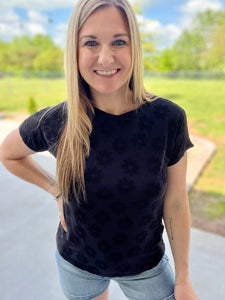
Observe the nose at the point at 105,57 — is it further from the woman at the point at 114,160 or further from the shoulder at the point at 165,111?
the shoulder at the point at 165,111

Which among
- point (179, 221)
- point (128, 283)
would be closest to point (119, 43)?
point (179, 221)

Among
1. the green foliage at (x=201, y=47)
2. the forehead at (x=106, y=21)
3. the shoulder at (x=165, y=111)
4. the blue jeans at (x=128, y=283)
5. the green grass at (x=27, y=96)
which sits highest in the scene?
the green foliage at (x=201, y=47)

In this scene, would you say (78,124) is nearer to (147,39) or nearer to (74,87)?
(74,87)

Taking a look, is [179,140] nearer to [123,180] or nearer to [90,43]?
[123,180]

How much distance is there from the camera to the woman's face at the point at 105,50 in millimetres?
763

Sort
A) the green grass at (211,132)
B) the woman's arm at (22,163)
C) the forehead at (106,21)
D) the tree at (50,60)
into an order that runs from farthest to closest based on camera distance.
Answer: the tree at (50,60), the green grass at (211,132), the woman's arm at (22,163), the forehead at (106,21)

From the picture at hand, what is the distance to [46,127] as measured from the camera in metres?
0.90

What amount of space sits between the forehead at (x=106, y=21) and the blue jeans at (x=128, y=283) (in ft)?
2.60

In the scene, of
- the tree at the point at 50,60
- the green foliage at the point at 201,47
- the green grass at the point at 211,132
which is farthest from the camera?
the tree at the point at 50,60

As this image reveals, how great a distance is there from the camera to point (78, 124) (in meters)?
0.84

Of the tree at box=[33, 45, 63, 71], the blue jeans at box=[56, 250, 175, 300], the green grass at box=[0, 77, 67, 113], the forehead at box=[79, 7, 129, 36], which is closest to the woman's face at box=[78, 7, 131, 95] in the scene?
the forehead at box=[79, 7, 129, 36]

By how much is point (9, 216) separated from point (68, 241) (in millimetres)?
1704

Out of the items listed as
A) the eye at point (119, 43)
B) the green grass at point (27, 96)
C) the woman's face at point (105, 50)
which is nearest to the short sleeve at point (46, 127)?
the woman's face at point (105, 50)

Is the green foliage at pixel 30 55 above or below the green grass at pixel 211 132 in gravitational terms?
above
